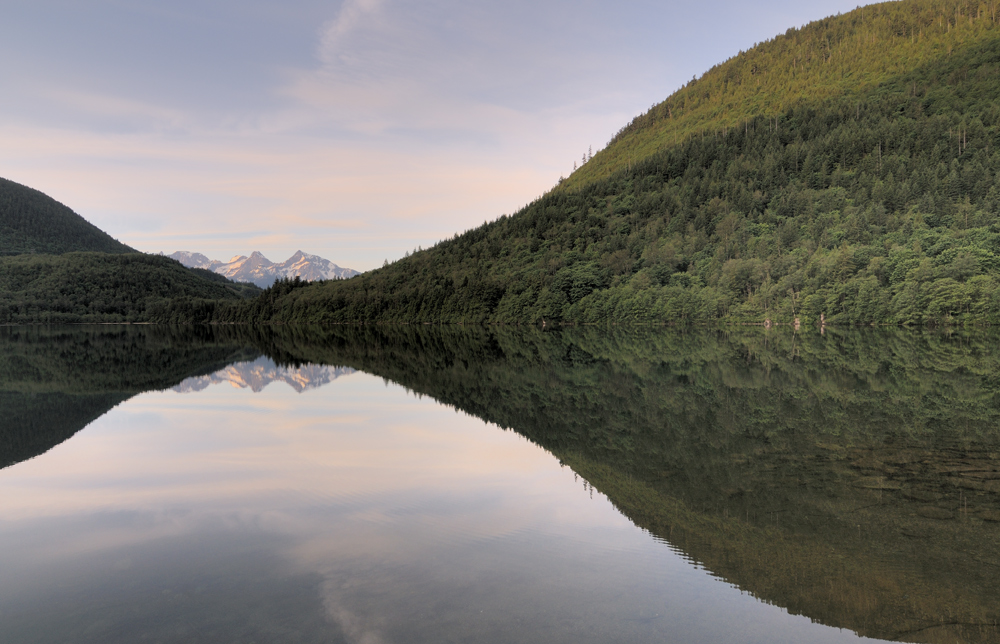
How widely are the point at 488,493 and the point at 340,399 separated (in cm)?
1515

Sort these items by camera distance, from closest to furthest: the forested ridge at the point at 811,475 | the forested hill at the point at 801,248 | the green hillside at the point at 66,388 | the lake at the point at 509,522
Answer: the lake at the point at 509,522 < the forested ridge at the point at 811,475 < the green hillside at the point at 66,388 < the forested hill at the point at 801,248

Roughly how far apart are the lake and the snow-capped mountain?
758cm

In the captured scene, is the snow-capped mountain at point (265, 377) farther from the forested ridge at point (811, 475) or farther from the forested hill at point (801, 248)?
the forested hill at point (801, 248)

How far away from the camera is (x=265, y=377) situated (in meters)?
34.2

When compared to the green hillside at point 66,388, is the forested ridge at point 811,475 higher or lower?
higher

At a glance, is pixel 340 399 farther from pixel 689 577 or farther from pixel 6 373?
pixel 6 373

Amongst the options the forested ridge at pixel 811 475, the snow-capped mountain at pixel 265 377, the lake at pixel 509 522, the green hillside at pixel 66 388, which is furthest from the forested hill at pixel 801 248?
the green hillside at pixel 66 388

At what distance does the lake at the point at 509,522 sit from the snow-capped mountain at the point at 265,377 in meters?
7.58

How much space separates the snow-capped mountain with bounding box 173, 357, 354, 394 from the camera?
3041 centimetres

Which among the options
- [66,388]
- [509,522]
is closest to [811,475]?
[509,522]

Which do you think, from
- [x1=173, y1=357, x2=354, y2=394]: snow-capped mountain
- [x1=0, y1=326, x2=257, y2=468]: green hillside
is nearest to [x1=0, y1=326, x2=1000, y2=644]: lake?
[x1=0, y1=326, x2=257, y2=468]: green hillside

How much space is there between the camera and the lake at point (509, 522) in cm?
697

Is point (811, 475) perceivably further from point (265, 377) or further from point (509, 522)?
point (265, 377)

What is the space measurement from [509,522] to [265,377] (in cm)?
2752
